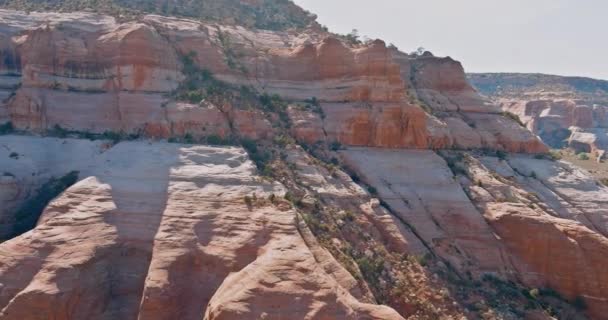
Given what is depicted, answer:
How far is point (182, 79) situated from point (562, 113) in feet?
287

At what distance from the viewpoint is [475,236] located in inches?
1380

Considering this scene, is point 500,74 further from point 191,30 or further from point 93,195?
point 93,195

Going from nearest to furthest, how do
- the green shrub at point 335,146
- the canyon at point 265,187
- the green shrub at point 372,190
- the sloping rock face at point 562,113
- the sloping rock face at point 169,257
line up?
the sloping rock face at point 169,257 < the canyon at point 265,187 < the green shrub at point 372,190 < the green shrub at point 335,146 < the sloping rock face at point 562,113

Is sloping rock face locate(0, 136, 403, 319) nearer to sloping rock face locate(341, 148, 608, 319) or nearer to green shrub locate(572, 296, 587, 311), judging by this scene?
sloping rock face locate(341, 148, 608, 319)

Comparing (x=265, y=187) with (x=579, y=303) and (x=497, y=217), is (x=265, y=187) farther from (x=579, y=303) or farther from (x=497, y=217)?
(x=579, y=303)

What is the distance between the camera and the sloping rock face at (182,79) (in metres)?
37.1

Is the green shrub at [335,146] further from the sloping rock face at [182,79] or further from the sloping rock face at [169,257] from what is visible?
the sloping rock face at [169,257]

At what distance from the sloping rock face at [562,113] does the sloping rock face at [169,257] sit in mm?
73261

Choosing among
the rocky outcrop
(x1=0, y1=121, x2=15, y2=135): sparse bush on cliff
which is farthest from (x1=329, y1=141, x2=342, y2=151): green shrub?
(x1=0, y1=121, x2=15, y2=135): sparse bush on cliff

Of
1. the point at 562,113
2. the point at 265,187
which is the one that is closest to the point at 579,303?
the point at 265,187

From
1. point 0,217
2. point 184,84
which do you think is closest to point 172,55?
point 184,84

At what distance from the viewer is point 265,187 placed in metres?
29.3

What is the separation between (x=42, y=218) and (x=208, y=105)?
14668mm

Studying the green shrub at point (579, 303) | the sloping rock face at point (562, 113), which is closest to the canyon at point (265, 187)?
the green shrub at point (579, 303)
